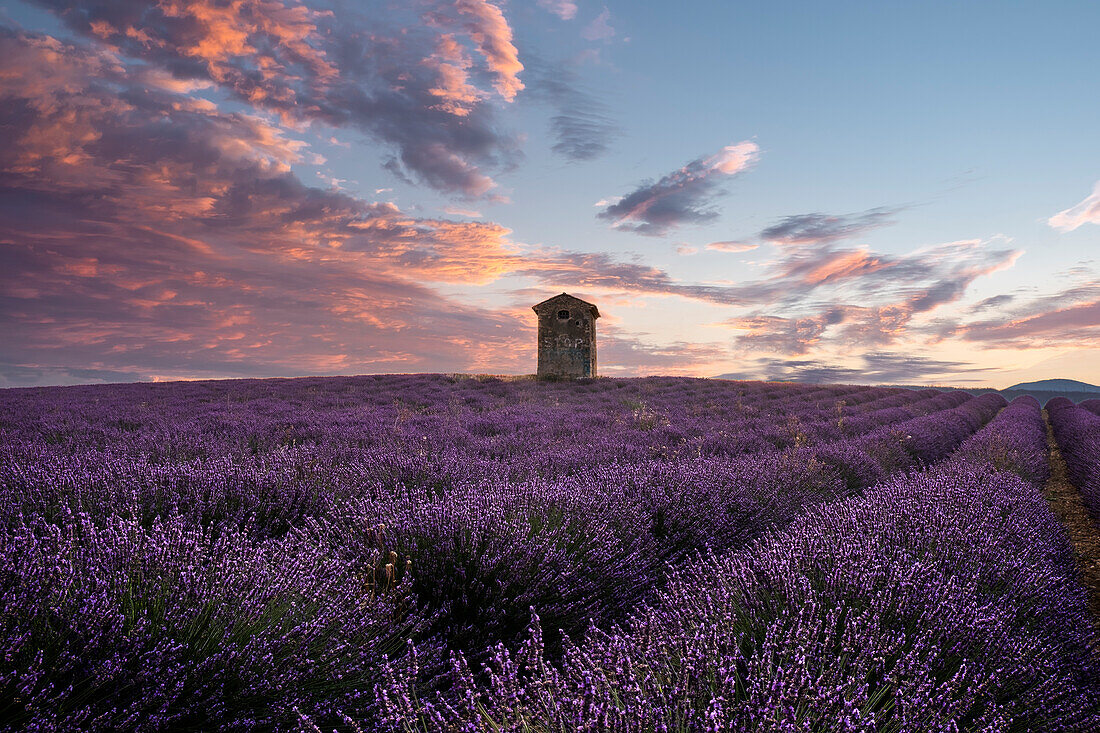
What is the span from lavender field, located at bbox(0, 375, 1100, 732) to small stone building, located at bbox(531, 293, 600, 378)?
15.9 m

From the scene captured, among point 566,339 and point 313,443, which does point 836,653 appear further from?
point 566,339

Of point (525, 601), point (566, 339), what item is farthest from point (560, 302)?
point (525, 601)

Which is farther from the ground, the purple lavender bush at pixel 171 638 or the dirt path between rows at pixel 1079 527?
the purple lavender bush at pixel 171 638

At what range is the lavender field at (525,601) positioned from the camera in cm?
135

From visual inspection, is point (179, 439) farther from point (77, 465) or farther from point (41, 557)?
point (41, 557)

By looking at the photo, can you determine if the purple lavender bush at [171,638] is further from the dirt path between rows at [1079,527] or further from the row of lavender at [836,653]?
the dirt path between rows at [1079,527]

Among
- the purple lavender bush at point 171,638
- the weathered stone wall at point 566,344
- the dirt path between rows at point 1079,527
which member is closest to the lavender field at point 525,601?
the purple lavender bush at point 171,638

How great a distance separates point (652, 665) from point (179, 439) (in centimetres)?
563

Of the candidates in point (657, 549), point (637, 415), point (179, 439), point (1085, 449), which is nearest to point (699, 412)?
point (637, 415)

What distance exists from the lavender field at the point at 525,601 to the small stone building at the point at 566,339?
15859mm

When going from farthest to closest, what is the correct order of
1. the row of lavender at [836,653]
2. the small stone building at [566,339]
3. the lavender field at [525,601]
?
the small stone building at [566,339] < the lavender field at [525,601] < the row of lavender at [836,653]

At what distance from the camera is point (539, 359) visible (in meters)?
20.8

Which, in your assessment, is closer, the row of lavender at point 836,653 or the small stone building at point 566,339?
the row of lavender at point 836,653

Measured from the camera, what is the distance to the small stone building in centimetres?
2058
